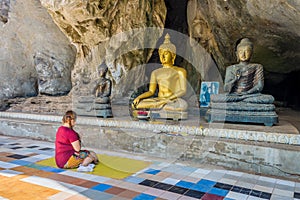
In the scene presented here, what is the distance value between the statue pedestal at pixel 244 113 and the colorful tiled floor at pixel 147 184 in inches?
35.0

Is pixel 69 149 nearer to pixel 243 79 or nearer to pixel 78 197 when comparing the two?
pixel 78 197

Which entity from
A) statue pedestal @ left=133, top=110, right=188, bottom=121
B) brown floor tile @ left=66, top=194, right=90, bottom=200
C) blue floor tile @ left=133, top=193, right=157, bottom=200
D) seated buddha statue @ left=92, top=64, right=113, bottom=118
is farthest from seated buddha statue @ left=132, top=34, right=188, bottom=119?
brown floor tile @ left=66, top=194, right=90, bottom=200

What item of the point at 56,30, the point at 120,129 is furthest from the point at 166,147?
the point at 56,30

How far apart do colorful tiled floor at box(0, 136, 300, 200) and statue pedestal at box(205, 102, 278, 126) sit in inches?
A: 35.0

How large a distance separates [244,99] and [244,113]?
7.5 inches

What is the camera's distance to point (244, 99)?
3.35 metres

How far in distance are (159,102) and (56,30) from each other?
16.2ft

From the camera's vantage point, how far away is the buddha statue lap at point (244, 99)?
323 cm

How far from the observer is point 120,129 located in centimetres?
358

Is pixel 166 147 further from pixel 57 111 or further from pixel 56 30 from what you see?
pixel 56 30

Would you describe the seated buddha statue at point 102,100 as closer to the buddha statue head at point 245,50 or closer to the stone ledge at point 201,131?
the stone ledge at point 201,131

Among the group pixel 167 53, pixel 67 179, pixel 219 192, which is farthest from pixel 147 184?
pixel 167 53

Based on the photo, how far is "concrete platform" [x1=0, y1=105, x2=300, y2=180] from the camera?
2604 mm

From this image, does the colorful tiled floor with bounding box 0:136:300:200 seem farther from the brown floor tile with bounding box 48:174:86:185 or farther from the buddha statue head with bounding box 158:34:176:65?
the buddha statue head with bounding box 158:34:176:65
